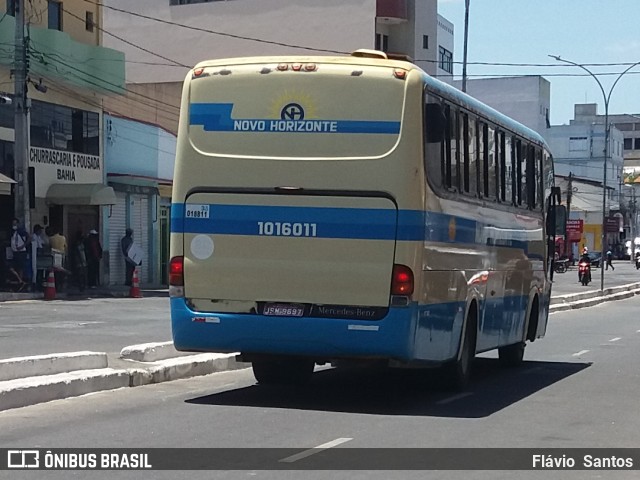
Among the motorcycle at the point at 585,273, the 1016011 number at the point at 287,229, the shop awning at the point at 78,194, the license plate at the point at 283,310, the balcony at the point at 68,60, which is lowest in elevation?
the motorcycle at the point at 585,273

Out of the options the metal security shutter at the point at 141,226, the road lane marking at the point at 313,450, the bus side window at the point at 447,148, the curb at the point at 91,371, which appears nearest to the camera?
the road lane marking at the point at 313,450

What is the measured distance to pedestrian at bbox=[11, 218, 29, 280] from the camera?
31.1 metres

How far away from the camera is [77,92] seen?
123ft

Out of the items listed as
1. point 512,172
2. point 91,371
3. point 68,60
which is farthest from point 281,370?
point 68,60

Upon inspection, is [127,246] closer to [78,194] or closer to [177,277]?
[78,194]

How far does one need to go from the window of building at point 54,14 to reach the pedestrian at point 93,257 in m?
6.39

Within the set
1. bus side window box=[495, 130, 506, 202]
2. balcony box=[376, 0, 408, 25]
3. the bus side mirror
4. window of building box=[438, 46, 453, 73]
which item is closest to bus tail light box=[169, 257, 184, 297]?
the bus side mirror

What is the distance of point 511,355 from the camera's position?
18.8 m

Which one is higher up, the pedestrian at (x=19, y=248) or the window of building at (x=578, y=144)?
the window of building at (x=578, y=144)

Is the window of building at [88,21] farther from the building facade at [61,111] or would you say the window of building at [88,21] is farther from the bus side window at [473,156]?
the bus side window at [473,156]

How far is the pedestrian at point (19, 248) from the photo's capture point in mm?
31078

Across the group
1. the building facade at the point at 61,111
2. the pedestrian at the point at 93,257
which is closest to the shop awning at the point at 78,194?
the building facade at the point at 61,111

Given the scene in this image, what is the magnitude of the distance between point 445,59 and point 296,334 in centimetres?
7320

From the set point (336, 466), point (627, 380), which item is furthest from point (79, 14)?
point (336, 466)
